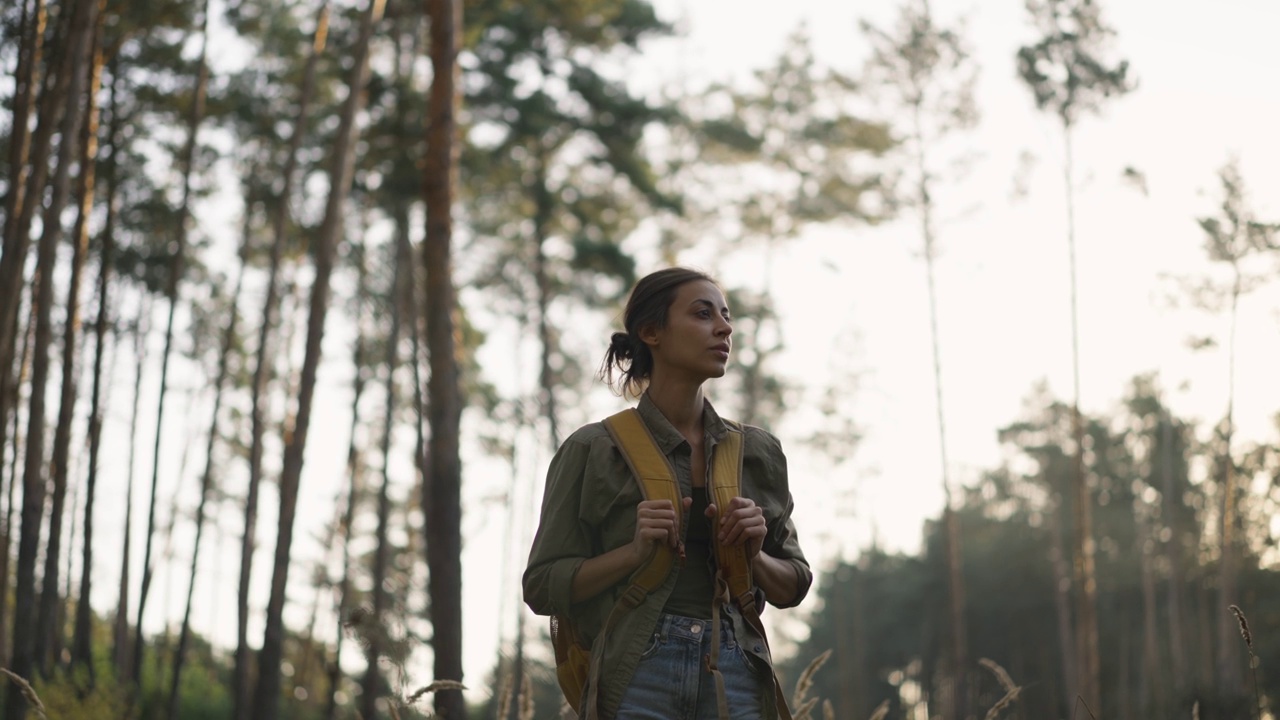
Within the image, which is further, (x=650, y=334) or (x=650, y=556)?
(x=650, y=334)

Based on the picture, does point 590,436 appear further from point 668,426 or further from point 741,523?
point 741,523

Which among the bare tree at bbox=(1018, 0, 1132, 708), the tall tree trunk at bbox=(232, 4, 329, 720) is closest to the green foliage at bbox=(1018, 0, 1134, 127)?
the bare tree at bbox=(1018, 0, 1132, 708)

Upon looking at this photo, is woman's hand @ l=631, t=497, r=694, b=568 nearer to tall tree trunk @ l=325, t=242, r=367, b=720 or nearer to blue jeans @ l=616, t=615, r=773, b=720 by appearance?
blue jeans @ l=616, t=615, r=773, b=720

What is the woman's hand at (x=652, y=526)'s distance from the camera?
108 inches

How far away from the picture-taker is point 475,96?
70.2 ft

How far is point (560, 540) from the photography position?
296 centimetres

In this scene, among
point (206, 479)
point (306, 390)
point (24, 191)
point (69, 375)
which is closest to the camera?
point (24, 191)

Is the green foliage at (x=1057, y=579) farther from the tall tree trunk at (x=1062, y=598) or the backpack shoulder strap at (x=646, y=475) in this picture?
the backpack shoulder strap at (x=646, y=475)

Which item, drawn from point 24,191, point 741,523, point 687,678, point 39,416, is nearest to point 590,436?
point 741,523

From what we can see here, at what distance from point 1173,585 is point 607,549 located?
3939cm

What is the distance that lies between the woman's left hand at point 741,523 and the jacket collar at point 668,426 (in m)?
0.25

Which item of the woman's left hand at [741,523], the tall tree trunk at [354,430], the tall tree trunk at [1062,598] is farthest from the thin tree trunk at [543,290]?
the woman's left hand at [741,523]

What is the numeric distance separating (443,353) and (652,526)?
29.7ft

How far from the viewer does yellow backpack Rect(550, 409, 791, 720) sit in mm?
2836
